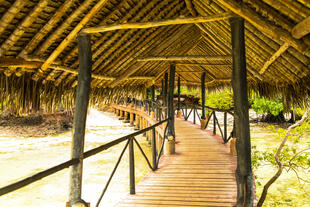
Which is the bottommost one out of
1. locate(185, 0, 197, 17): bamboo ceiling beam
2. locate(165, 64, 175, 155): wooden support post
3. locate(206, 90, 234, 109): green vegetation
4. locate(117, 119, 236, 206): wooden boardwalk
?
locate(117, 119, 236, 206): wooden boardwalk

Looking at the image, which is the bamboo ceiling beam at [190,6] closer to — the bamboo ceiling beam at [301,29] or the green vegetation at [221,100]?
the bamboo ceiling beam at [301,29]

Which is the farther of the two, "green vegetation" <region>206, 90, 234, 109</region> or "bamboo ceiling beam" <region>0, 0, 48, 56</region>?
"green vegetation" <region>206, 90, 234, 109</region>

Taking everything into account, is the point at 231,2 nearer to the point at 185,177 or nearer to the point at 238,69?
the point at 238,69

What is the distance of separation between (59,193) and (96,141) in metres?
7.60

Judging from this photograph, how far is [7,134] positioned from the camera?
17.2 meters

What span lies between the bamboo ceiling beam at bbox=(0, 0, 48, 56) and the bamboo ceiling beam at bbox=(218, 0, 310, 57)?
2.29m

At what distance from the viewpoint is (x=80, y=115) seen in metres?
3.62

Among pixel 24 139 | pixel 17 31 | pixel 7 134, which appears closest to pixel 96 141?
pixel 24 139

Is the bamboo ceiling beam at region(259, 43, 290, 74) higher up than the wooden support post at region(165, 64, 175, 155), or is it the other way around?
the bamboo ceiling beam at region(259, 43, 290, 74)

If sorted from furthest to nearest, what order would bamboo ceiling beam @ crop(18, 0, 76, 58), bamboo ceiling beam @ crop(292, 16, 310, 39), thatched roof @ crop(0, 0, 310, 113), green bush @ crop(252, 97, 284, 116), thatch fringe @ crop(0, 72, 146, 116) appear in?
green bush @ crop(252, 97, 284, 116) → thatch fringe @ crop(0, 72, 146, 116) → bamboo ceiling beam @ crop(18, 0, 76, 58) → thatched roof @ crop(0, 0, 310, 113) → bamboo ceiling beam @ crop(292, 16, 310, 39)

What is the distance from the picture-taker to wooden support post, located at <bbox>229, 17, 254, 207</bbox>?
3.02 m

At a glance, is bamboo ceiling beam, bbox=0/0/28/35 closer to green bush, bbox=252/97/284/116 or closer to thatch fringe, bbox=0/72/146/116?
thatch fringe, bbox=0/72/146/116

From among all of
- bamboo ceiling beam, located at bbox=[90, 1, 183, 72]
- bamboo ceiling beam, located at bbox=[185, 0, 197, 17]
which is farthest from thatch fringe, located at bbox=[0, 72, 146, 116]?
bamboo ceiling beam, located at bbox=[185, 0, 197, 17]

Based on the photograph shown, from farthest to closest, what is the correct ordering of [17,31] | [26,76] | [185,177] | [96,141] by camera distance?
[96,141] < [185,177] < [26,76] < [17,31]
